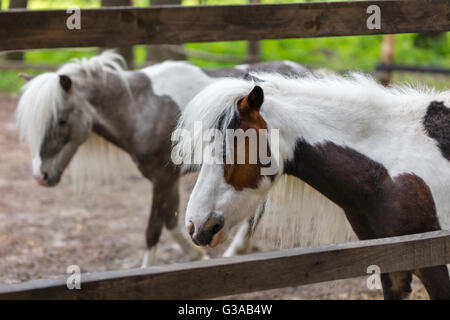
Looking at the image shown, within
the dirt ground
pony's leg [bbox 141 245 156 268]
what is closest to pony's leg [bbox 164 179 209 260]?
the dirt ground

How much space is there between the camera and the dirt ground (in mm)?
4637

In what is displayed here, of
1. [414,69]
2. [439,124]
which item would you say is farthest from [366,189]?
[414,69]

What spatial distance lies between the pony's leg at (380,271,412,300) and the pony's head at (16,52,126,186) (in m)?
2.85

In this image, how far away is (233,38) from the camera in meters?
2.75

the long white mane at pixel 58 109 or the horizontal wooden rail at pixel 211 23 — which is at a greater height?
the horizontal wooden rail at pixel 211 23

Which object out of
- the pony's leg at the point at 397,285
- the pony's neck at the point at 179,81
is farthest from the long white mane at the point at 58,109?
the pony's leg at the point at 397,285

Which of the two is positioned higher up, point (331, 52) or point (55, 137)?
point (331, 52)

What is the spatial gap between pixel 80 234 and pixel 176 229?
1243 millimetres

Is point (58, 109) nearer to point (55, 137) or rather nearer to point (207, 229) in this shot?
point (55, 137)

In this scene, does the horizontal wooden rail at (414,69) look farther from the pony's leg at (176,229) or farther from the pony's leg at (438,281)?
the pony's leg at (438,281)

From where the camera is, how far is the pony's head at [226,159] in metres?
2.53

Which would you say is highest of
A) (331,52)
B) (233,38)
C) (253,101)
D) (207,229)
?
(331,52)

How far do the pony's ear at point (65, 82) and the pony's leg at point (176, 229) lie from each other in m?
1.25

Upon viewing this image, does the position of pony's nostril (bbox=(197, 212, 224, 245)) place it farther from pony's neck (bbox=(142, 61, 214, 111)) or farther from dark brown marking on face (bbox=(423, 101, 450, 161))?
pony's neck (bbox=(142, 61, 214, 111))
